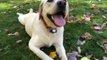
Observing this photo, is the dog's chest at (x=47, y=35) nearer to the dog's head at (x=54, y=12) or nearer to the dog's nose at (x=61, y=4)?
the dog's head at (x=54, y=12)

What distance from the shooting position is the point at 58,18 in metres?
4.66

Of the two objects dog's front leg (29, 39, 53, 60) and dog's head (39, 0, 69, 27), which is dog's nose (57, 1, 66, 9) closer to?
dog's head (39, 0, 69, 27)

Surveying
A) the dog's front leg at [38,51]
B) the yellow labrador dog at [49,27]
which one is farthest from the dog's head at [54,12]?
the dog's front leg at [38,51]

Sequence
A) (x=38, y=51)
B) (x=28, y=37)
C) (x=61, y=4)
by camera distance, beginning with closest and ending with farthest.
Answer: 1. (x=61, y=4)
2. (x=38, y=51)
3. (x=28, y=37)

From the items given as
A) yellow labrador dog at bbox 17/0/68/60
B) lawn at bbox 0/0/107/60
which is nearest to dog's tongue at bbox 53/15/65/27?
yellow labrador dog at bbox 17/0/68/60

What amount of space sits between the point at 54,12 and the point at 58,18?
0.15 metres

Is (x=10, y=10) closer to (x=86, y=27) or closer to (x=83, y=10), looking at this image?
(x=83, y=10)

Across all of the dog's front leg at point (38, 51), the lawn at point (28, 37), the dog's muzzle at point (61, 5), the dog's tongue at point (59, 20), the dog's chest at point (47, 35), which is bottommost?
the lawn at point (28, 37)

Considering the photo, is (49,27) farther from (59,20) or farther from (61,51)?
(61,51)

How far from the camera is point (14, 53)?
A: 16.6 ft

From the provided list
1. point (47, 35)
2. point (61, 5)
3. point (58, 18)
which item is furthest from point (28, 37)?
point (61, 5)

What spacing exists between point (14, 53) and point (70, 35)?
1.22 metres

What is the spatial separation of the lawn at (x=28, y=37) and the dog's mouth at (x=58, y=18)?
2.18ft

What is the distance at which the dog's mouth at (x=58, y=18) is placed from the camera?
4617mm
